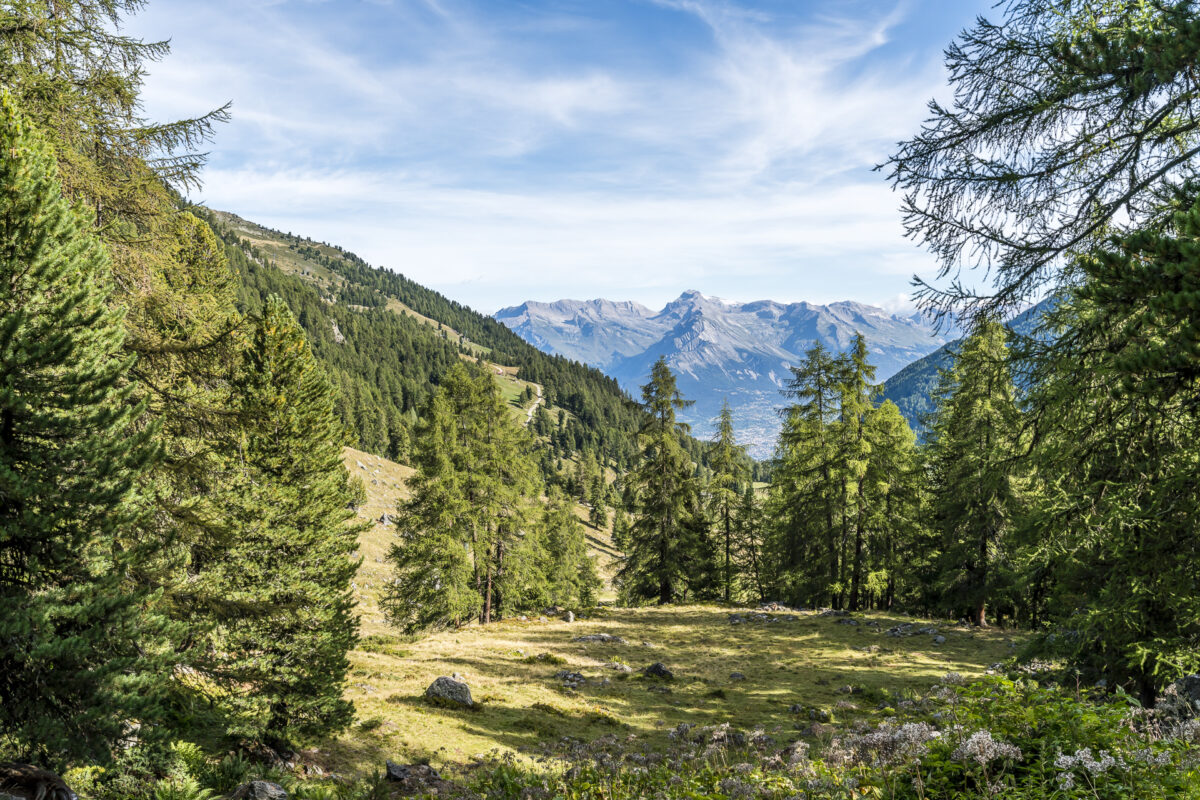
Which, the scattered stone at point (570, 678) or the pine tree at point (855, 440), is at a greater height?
the pine tree at point (855, 440)

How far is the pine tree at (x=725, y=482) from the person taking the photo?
36.7 meters

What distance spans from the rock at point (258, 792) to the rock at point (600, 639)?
19488 mm

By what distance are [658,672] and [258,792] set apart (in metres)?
15.2

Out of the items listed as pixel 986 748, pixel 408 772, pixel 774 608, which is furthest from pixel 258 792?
pixel 774 608

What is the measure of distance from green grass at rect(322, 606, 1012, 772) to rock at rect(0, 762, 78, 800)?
7463 millimetres

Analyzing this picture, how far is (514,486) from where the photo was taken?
29453 mm

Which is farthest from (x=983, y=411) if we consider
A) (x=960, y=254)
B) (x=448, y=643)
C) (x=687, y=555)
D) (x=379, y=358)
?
(x=379, y=358)

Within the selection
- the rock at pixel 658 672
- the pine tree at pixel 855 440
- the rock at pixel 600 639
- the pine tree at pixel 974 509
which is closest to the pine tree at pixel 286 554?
the rock at pixel 658 672

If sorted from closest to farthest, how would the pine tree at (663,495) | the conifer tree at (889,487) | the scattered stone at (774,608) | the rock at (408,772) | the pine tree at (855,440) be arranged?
the rock at (408,772) → the pine tree at (855,440) → the conifer tree at (889,487) → the scattered stone at (774,608) → the pine tree at (663,495)

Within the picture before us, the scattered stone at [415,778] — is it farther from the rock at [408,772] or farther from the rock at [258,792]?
the rock at [258,792]

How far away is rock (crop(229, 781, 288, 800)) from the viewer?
8.00m

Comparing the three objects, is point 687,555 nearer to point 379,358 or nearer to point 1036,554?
point 1036,554

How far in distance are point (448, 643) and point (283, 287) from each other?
583ft

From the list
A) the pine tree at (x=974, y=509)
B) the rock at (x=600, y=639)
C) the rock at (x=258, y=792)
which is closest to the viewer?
the rock at (x=258, y=792)
